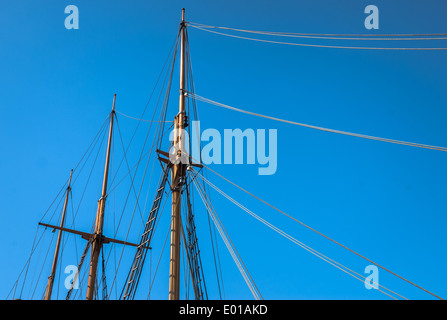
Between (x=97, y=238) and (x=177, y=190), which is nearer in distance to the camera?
(x=177, y=190)

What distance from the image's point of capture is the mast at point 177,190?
18503mm

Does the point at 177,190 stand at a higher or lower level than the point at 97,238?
lower

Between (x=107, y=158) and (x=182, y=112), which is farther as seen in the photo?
(x=107, y=158)

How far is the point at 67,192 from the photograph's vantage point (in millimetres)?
47531

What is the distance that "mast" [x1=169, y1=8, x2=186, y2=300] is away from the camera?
18.5 metres

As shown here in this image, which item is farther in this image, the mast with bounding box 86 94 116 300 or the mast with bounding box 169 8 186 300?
the mast with bounding box 86 94 116 300

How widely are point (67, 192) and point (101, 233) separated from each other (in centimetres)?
1373

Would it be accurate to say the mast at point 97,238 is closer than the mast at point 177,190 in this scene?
No

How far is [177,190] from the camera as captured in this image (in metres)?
21.3
